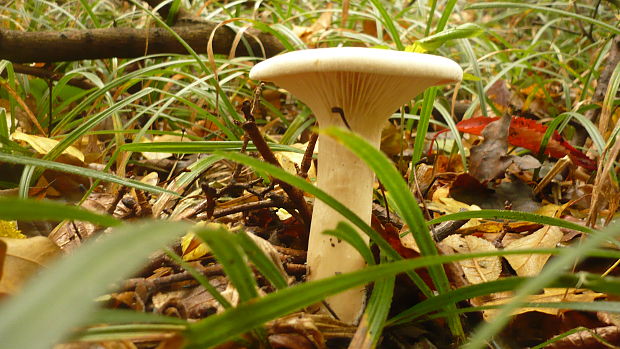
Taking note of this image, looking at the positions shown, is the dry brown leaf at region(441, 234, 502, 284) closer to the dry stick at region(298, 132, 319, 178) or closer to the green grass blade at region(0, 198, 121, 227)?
the dry stick at region(298, 132, 319, 178)

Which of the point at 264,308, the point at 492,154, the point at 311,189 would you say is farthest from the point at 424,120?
the point at 264,308

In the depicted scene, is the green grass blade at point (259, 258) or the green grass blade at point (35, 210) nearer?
the green grass blade at point (35, 210)

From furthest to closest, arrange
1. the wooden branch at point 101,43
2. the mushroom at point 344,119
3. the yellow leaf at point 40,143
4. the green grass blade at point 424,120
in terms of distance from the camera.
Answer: the wooden branch at point 101,43 → the yellow leaf at point 40,143 → the green grass blade at point 424,120 → the mushroom at point 344,119

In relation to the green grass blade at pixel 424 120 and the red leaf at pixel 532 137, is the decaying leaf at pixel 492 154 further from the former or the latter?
the green grass blade at pixel 424 120

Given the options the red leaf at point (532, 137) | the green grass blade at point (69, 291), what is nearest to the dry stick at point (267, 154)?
the green grass blade at point (69, 291)

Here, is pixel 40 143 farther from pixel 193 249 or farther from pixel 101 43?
pixel 193 249

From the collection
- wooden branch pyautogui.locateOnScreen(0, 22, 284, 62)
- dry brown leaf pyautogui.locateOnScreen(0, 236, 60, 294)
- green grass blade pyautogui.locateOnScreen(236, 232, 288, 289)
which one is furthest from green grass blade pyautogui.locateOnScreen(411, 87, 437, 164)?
wooden branch pyautogui.locateOnScreen(0, 22, 284, 62)

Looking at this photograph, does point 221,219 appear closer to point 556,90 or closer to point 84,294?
point 84,294
